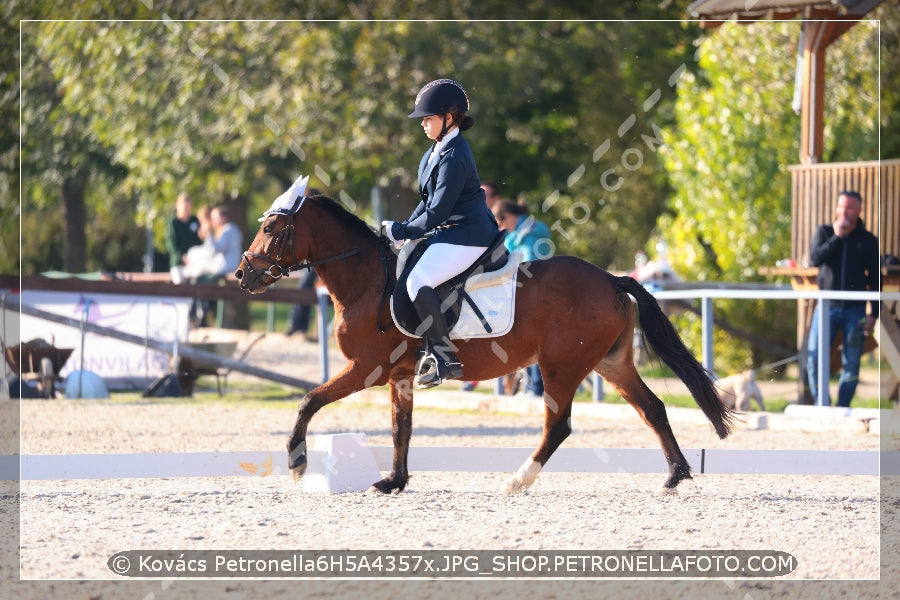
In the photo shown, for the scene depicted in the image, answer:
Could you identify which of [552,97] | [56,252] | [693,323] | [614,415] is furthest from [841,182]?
[56,252]

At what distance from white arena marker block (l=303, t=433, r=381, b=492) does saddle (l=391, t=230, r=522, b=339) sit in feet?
2.53

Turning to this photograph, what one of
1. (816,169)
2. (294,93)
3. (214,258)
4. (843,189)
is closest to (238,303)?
(294,93)

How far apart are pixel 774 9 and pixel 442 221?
6737 millimetres

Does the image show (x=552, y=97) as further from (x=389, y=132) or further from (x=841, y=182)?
(x=841, y=182)

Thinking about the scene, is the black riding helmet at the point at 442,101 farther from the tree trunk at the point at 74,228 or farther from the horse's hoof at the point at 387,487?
the tree trunk at the point at 74,228

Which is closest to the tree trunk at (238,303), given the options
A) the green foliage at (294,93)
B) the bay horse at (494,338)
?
the green foliage at (294,93)

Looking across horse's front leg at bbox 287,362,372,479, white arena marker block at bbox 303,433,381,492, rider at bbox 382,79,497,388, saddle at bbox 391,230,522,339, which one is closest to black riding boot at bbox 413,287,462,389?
rider at bbox 382,79,497,388

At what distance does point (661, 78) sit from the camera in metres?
24.3

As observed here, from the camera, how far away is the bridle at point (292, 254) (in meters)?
7.91

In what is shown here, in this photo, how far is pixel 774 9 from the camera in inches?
514

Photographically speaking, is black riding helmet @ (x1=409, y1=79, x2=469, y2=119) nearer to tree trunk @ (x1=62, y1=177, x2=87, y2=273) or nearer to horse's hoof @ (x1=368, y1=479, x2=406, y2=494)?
horse's hoof @ (x1=368, y1=479, x2=406, y2=494)

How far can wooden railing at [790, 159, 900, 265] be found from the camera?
13.2 metres

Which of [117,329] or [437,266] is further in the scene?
[117,329]

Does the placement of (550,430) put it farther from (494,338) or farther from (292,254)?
(292,254)
